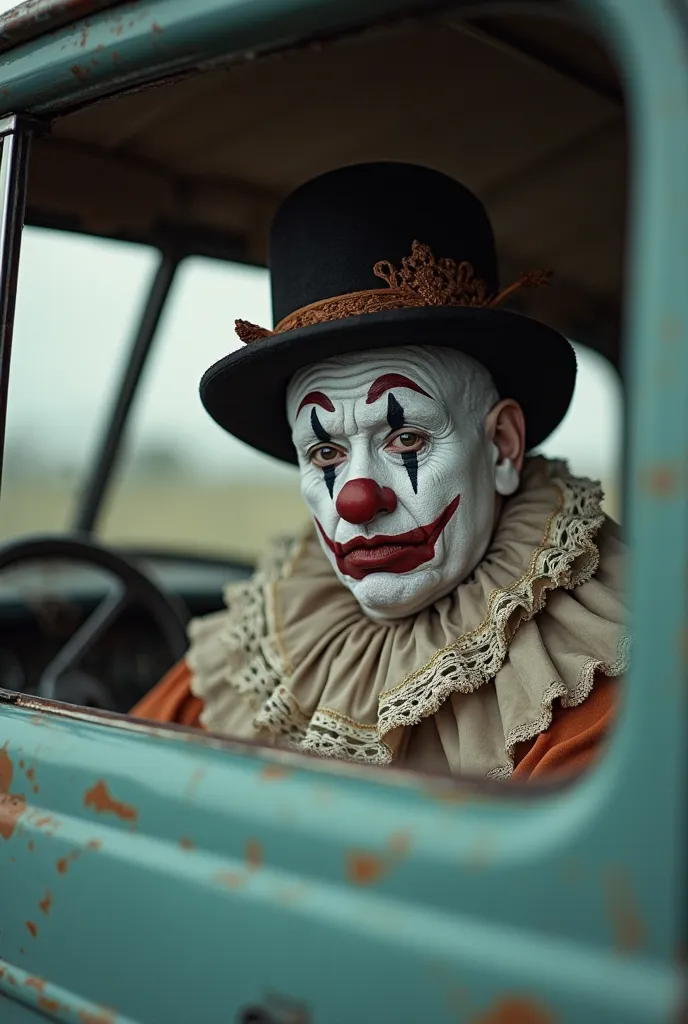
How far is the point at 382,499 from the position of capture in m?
1.54

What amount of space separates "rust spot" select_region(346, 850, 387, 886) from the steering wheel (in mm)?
1459

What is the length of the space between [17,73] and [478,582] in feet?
3.06

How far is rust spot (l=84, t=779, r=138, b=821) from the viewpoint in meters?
1.11

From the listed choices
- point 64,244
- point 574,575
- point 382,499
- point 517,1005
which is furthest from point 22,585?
point 517,1005

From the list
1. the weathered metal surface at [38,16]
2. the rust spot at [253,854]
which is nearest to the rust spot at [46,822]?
the rust spot at [253,854]

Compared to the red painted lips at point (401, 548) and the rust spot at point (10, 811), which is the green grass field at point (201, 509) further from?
the rust spot at point (10, 811)

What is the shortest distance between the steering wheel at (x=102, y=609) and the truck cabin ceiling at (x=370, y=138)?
2.46ft

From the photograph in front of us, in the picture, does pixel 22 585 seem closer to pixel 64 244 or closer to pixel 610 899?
pixel 64 244

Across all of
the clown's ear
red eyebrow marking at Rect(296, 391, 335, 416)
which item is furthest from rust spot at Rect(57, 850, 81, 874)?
the clown's ear

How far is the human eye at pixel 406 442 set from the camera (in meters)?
1.58

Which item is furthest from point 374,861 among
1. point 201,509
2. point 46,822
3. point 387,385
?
point 201,509

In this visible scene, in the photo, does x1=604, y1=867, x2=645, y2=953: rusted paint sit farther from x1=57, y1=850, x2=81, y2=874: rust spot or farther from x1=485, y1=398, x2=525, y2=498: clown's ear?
x1=485, y1=398, x2=525, y2=498: clown's ear

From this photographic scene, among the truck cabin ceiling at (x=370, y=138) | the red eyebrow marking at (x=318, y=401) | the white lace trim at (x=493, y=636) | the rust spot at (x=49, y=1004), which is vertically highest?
the truck cabin ceiling at (x=370, y=138)

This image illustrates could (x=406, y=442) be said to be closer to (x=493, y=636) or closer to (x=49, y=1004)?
(x=493, y=636)
